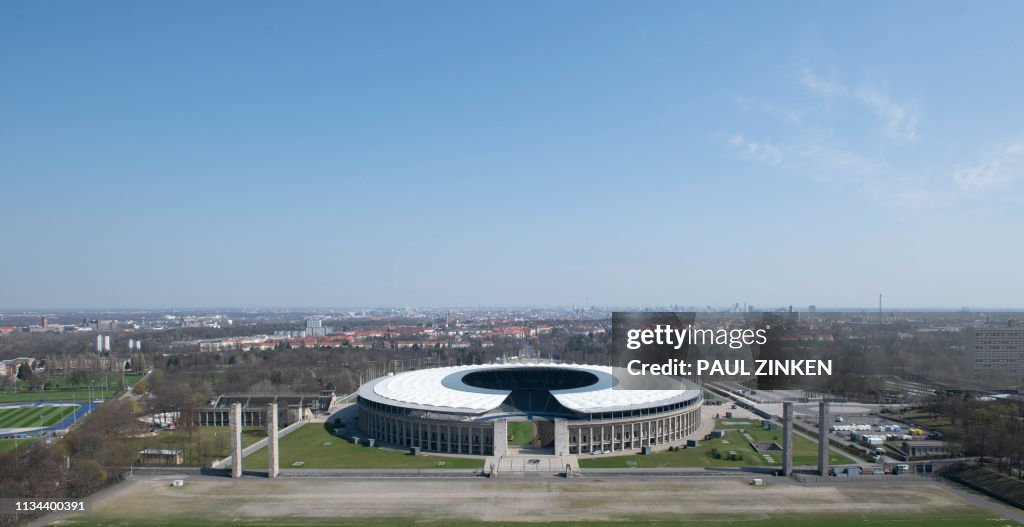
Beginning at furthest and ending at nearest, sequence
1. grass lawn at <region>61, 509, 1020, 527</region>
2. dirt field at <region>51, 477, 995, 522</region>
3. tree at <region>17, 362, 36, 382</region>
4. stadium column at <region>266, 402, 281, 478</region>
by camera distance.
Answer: tree at <region>17, 362, 36, 382</region>
stadium column at <region>266, 402, 281, 478</region>
dirt field at <region>51, 477, 995, 522</region>
grass lawn at <region>61, 509, 1020, 527</region>

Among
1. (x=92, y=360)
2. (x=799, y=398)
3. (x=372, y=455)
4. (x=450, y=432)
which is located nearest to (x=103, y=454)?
(x=372, y=455)

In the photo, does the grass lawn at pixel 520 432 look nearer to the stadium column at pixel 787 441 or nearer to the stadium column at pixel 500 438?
the stadium column at pixel 500 438

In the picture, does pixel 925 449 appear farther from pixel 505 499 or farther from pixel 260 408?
pixel 260 408

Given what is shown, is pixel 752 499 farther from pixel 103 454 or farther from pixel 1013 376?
pixel 1013 376

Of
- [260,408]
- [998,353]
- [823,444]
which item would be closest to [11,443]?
[260,408]

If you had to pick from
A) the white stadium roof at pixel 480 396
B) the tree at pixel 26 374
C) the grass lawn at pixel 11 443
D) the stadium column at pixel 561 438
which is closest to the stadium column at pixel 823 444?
the white stadium roof at pixel 480 396

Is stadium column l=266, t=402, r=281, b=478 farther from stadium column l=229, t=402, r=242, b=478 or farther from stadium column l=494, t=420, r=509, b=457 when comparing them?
stadium column l=494, t=420, r=509, b=457

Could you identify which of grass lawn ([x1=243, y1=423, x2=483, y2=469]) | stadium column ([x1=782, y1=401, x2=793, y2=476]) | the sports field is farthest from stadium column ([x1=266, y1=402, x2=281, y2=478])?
stadium column ([x1=782, y1=401, x2=793, y2=476])
